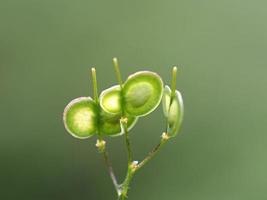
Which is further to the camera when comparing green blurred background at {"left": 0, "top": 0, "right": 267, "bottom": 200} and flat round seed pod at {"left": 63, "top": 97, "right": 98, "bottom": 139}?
green blurred background at {"left": 0, "top": 0, "right": 267, "bottom": 200}

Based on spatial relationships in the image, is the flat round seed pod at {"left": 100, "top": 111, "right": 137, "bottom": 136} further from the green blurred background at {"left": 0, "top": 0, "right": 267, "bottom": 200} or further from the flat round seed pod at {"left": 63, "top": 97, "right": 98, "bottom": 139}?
the green blurred background at {"left": 0, "top": 0, "right": 267, "bottom": 200}

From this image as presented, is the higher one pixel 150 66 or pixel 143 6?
pixel 143 6

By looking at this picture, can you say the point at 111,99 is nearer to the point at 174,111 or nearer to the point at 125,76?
the point at 174,111

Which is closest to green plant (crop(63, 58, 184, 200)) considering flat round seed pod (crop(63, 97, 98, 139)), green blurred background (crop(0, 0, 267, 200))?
flat round seed pod (crop(63, 97, 98, 139))

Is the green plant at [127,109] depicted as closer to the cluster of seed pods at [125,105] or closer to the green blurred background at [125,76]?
the cluster of seed pods at [125,105]
